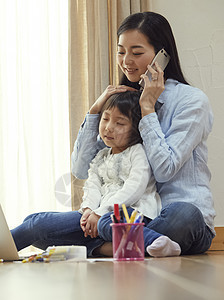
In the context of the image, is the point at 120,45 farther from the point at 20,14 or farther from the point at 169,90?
the point at 20,14

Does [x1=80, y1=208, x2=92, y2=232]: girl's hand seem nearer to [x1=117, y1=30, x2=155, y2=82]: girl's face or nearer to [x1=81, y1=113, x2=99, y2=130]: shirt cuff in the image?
[x1=81, y1=113, x2=99, y2=130]: shirt cuff

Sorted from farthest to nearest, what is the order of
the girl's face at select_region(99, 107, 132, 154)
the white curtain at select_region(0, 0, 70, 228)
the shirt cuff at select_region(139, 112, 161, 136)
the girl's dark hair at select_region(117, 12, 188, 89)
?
1. the white curtain at select_region(0, 0, 70, 228)
2. the girl's dark hair at select_region(117, 12, 188, 89)
3. the girl's face at select_region(99, 107, 132, 154)
4. the shirt cuff at select_region(139, 112, 161, 136)

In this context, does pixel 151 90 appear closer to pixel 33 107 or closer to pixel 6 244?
pixel 6 244

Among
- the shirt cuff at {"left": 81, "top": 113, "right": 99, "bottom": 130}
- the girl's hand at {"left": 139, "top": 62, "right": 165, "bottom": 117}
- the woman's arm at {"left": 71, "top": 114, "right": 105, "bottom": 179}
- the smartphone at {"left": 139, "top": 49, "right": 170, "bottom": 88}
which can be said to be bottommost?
the woman's arm at {"left": 71, "top": 114, "right": 105, "bottom": 179}

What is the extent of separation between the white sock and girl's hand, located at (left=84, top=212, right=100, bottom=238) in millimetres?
322

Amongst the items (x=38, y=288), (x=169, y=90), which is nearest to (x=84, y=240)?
(x=169, y=90)

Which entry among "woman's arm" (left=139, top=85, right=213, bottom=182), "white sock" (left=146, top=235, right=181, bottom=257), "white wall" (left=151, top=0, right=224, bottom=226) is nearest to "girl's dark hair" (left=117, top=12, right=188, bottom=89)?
"woman's arm" (left=139, top=85, right=213, bottom=182)

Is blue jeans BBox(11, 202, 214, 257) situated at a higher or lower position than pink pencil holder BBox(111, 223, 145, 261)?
lower

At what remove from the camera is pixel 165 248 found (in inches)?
54.8

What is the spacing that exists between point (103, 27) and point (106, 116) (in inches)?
53.5

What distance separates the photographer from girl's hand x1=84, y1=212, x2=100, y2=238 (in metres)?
1.69

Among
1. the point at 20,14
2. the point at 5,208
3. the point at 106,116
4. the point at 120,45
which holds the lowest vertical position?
the point at 5,208

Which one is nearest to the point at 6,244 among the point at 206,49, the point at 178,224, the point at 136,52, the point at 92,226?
the point at 92,226

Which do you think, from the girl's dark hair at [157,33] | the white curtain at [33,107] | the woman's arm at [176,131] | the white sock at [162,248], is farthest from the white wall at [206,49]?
the white sock at [162,248]
